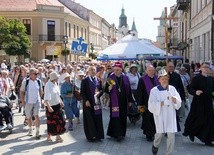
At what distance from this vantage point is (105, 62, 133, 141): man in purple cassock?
1049cm

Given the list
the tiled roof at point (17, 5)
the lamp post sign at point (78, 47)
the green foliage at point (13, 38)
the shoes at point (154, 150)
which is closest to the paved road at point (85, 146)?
the shoes at point (154, 150)

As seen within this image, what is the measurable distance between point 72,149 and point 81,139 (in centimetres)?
113

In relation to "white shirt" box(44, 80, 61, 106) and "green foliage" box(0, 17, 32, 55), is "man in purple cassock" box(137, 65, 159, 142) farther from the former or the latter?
"green foliage" box(0, 17, 32, 55)

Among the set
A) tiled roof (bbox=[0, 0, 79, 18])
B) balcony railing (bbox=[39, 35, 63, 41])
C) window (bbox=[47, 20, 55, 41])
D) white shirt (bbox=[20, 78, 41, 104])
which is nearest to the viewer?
white shirt (bbox=[20, 78, 41, 104])

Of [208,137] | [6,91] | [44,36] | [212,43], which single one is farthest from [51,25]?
[208,137]

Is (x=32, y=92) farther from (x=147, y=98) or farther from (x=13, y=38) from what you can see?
(x=13, y=38)

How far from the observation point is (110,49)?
2016 centimetres

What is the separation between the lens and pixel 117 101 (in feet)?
34.6

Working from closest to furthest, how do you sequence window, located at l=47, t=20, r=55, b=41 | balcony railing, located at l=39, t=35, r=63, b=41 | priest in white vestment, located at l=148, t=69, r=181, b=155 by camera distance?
priest in white vestment, located at l=148, t=69, r=181, b=155
balcony railing, located at l=39, t=35, r=63, b=41
window, located at l=47, t=20, r=55, b=41

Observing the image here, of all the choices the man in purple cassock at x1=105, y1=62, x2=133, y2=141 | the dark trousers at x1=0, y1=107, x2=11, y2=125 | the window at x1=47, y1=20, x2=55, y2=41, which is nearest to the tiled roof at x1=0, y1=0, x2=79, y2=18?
the window at x1=47, y1=20, x2=55, y2=41

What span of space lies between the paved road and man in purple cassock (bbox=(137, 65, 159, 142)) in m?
0.25

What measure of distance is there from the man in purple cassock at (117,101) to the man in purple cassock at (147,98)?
0.40 metres

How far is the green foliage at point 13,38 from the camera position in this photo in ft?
161

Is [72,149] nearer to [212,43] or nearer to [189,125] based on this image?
[189,125]
